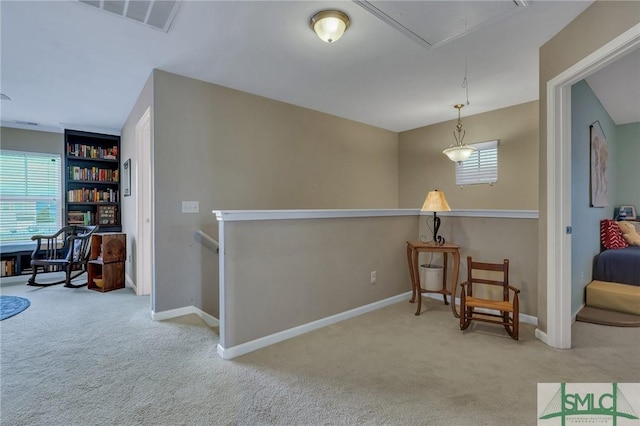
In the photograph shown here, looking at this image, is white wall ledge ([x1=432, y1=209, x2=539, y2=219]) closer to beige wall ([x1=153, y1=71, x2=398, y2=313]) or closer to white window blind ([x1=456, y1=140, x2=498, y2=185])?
white window blind ([x1=456, y1=140, x2=498, y2=185])

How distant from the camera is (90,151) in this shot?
17.1ft

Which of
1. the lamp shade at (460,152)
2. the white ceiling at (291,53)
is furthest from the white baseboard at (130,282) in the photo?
the lamp shade at (460,152)

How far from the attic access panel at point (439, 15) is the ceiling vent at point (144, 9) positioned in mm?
1305

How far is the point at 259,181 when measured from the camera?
12.3 feet

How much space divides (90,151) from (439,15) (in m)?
5.73

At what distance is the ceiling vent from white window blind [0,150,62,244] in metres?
4.63

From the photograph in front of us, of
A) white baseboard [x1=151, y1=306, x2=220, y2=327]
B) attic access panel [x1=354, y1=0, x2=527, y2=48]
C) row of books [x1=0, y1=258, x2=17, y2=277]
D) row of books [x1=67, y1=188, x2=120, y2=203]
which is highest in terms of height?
attic access panel [x1=354, y1=0, x2=527, y2=48]

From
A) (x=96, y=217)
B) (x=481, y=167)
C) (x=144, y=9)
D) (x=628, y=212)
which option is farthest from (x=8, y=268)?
(x=628, y=212)

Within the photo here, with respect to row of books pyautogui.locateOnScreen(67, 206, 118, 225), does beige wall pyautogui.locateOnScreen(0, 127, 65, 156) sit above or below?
above

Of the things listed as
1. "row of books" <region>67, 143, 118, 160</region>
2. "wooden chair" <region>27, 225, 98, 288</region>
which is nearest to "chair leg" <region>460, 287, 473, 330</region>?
"wooden chair" <region>27, 225, 98, 288</region>

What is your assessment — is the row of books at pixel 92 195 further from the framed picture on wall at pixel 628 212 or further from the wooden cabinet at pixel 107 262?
the framed picture on wall at pixel 628 212

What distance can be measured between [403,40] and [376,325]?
8.30 feet

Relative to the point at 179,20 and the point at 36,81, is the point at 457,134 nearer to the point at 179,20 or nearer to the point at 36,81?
the point at 179,20

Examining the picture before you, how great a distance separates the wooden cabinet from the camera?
4.10m
